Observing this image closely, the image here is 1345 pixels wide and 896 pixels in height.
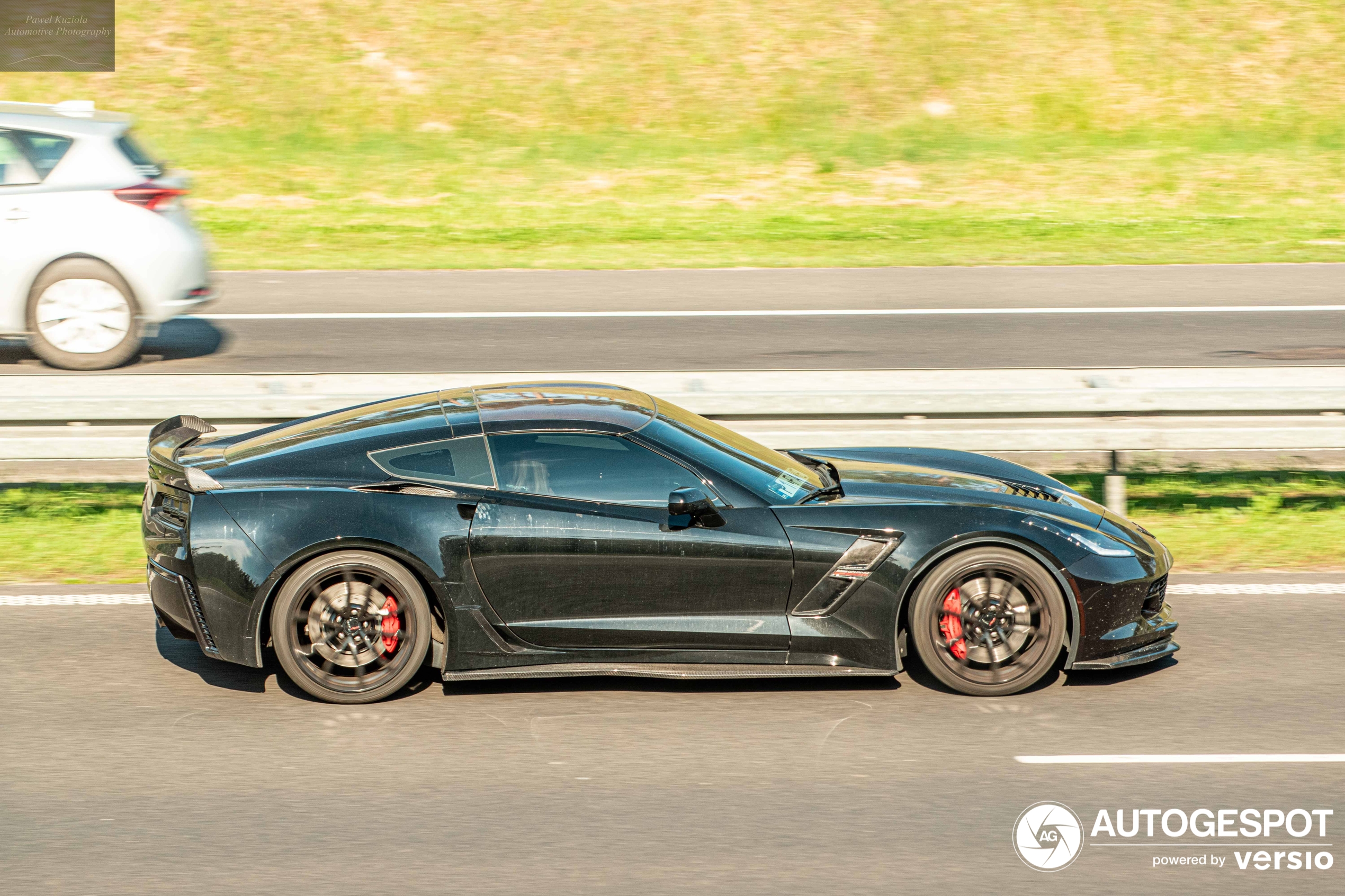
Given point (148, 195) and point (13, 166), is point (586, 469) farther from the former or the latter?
point (13, 166)

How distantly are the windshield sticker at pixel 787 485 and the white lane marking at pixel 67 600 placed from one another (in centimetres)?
312

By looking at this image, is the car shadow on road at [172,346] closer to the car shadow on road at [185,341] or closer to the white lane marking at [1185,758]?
the car shadow on road at [185,341]

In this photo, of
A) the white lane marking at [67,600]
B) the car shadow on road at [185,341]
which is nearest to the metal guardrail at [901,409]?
the white lane marking at [67,600]

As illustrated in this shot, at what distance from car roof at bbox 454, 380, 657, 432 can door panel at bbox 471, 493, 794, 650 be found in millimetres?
385

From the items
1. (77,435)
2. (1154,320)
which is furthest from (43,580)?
(1154,320)

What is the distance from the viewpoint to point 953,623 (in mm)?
5750

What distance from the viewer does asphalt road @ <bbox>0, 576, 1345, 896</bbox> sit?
4336 mm

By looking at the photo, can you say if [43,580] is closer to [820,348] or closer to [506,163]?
[820,348]

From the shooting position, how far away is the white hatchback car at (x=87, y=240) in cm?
1060

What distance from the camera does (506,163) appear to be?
1959 cm

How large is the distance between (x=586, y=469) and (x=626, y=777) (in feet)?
4.25

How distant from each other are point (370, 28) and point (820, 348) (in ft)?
43.9

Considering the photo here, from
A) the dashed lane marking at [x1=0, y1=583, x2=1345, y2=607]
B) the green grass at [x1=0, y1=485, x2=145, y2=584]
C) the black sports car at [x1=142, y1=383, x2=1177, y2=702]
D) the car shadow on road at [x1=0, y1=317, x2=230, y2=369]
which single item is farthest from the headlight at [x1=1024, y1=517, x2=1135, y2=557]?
the car shadow on road at [x1=0, y1=317, x2=230, y2=369]

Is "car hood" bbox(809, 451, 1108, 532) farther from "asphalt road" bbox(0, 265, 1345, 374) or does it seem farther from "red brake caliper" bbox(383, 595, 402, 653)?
"asphalt road" bbox(0, 265, 1345, 374)
